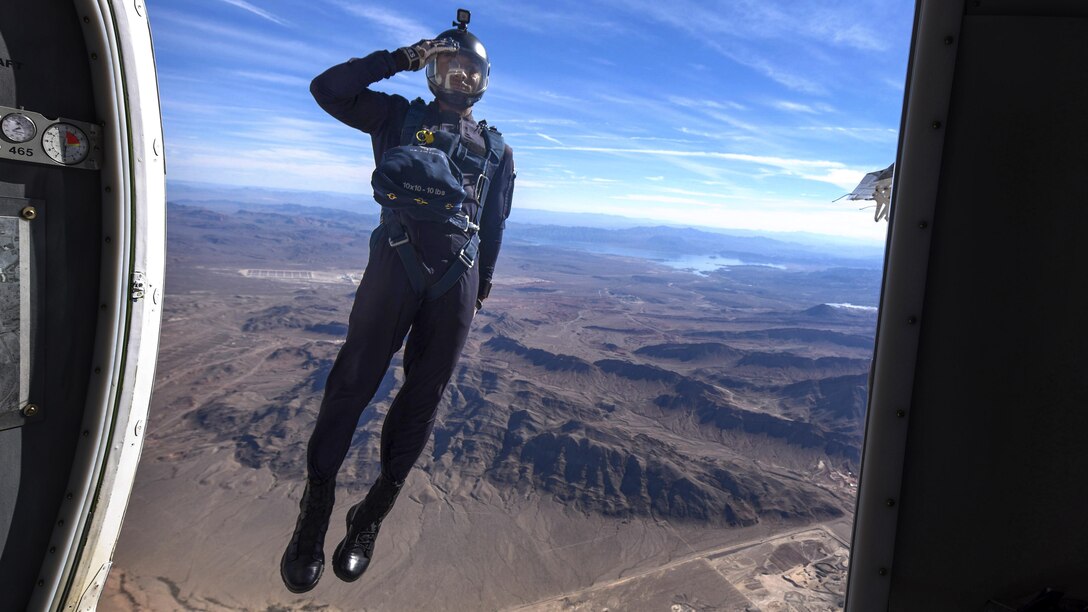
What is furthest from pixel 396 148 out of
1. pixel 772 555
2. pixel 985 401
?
pixel 772 555

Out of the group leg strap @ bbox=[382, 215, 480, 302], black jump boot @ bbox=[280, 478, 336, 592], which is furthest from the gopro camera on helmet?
black jump boot @ bbox=[280, 478, 336, 592]

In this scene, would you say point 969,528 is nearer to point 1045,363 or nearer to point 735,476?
point 1045,363

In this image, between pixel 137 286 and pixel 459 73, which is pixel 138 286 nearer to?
pixel 137 286

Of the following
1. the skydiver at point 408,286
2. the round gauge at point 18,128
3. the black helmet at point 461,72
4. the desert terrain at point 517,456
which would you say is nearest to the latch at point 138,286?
the round gauge at point 18,128

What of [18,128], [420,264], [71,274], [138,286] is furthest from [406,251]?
[18,128]

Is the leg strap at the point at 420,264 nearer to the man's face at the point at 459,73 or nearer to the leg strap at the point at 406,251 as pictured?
the leg strap at the point at 406,251

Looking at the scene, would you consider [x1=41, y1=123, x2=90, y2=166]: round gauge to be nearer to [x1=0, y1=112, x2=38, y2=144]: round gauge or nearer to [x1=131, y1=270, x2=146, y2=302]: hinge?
[x1=0, y1=112, x2=38, y2=144]: round gauge
